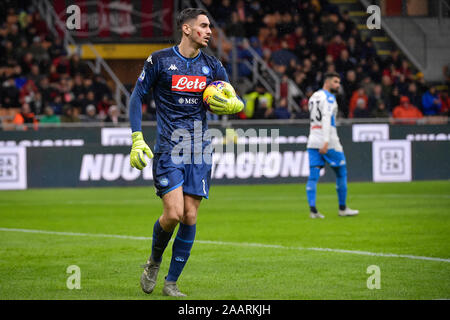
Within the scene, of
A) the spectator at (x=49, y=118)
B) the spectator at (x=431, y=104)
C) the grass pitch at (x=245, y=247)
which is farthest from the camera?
the spectator at (x=431, y=104)

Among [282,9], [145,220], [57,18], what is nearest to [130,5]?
[57,18]

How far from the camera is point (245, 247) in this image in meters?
10.1

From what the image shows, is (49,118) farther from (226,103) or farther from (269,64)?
(226,103)

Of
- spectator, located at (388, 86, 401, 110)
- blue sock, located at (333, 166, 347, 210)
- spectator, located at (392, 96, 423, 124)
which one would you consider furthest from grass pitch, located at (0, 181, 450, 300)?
spectator, located at (388, 86, 401, 110)

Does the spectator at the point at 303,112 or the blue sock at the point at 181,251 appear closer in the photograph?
the blue sock at the point at 181,251

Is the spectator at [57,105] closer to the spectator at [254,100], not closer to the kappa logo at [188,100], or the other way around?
the spectator at [254,100]

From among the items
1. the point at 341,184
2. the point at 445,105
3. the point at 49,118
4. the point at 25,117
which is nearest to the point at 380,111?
the point at 445,105

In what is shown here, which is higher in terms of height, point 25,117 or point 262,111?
point 262,111

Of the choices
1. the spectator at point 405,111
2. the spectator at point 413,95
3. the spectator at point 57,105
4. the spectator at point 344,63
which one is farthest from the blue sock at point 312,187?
the spectator at point 344,63

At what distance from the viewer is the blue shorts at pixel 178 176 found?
22.3 ft

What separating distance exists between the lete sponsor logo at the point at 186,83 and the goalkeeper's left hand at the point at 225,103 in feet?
0.68

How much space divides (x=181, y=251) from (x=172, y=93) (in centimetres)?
133

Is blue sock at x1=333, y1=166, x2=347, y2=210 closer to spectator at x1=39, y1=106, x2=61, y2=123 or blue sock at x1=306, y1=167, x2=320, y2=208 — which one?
blue sock at x1=306, y1=167, x2=320, y2=208

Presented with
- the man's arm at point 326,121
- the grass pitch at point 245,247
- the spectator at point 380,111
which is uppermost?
the spectator at point 380,111
